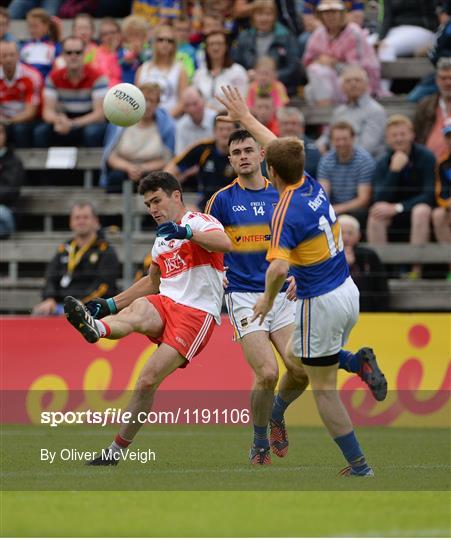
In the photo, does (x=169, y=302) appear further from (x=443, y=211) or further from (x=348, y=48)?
(x=348, y=48)

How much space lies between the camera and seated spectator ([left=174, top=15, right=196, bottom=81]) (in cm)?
1845

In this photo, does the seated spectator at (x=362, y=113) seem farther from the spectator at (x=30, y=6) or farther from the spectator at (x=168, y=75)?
the spectator at (x=30, y=6)

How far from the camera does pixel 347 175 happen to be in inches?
625

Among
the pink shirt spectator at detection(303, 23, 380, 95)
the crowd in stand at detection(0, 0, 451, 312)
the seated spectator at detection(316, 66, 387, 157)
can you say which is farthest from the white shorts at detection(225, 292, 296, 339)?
the pink shirt spectator at detection(303, 23, 380, 95)

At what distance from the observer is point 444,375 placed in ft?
46.9

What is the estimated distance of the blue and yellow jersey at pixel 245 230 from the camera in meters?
10.8

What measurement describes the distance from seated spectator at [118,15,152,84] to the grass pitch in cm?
776

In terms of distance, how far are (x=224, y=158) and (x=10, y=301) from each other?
3.20 meters

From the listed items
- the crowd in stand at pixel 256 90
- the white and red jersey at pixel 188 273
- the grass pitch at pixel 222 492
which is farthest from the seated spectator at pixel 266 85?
the white and red jersey at pixel 188 273

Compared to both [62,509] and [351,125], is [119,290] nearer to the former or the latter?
[351,125]

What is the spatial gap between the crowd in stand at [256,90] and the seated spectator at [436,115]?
0.02 m

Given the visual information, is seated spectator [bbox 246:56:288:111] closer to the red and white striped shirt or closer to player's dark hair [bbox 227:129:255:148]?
the red and white striped shirt

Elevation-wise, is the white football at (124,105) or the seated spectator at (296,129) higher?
the white football at (124,105)

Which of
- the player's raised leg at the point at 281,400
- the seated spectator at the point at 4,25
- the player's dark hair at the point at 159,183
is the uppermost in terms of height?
the player's dark hair at the point at 159,183
